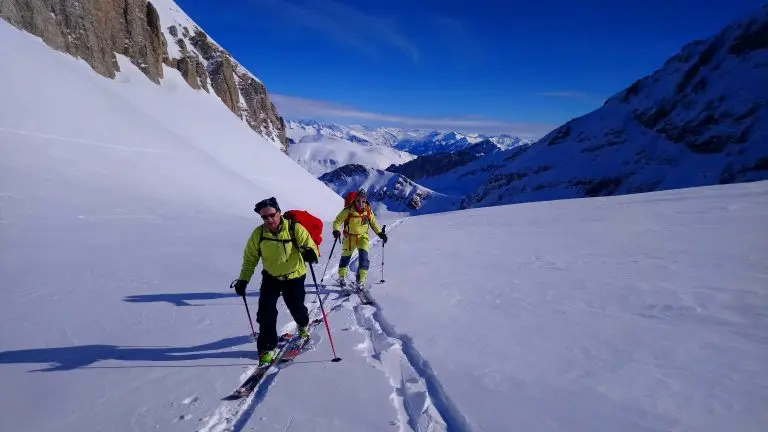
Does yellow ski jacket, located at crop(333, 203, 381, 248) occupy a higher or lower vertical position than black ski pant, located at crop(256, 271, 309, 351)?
higher

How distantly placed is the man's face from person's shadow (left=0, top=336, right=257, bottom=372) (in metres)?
1.99

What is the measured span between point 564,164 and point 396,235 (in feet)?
604

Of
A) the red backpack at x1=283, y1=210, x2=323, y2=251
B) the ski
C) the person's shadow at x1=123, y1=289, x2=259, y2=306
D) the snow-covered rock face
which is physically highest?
the snow-covered rock face

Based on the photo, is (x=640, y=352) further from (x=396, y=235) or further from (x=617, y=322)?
(x=396, y=235)

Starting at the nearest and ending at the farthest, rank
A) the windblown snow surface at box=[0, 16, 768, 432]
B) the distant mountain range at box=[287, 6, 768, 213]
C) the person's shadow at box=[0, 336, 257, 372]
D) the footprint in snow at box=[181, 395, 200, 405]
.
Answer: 1. the windblown snow surface at box=[0, 16, 768, 432]
2. the footprint in snow at box=[181, 395, 200, 405]
3. the person's shadow at box=[0, 336, 257, 372]
4. the distant mountain range at box=[287, 6, 768, 213]

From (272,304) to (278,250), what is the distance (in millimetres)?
820

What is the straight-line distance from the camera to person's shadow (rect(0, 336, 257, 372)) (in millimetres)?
5609

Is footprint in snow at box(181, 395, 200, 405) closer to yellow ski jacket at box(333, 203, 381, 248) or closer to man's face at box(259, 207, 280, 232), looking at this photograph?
man's face at box(259, 207, 280, 232)

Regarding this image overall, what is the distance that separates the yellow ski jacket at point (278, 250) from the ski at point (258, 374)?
115 centimetres

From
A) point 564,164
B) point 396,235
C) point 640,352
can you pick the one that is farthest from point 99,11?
point 564,164

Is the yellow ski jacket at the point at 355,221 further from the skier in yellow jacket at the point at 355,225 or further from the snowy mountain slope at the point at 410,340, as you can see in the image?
the snowy mountain slope at the point at 410,340

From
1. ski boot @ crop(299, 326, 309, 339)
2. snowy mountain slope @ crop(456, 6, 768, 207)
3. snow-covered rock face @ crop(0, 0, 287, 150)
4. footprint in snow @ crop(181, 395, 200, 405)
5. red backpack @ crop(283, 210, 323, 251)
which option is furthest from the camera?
snowy mountain slope @ crop(456, 6, 768, 207)

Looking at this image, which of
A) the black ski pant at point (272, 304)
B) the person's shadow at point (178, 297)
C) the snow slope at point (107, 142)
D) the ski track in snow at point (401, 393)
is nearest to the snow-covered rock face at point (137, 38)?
the snow slope at point (107, 142)

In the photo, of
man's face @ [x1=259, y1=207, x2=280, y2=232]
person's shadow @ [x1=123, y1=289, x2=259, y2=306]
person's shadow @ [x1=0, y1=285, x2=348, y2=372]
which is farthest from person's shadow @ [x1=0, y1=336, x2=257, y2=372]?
person's shadow @ [x1=123, y1=289, x2=259, y2=306]
